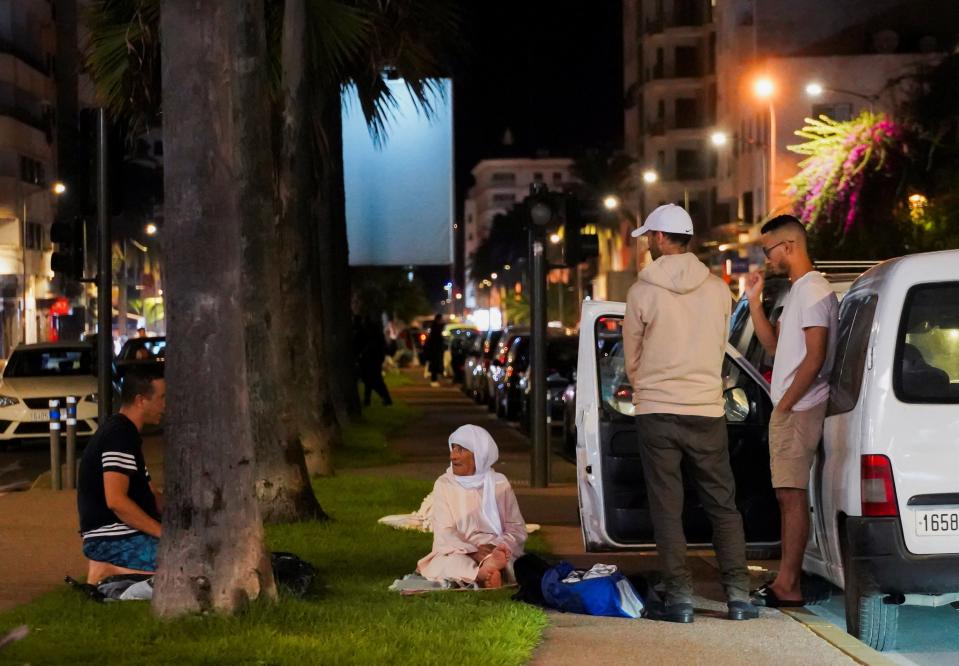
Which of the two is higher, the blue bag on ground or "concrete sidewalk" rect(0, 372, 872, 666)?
the blue bag on ground

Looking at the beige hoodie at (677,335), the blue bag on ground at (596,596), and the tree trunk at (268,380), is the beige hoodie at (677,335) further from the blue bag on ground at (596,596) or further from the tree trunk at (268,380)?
the tree trunk at (268,380)

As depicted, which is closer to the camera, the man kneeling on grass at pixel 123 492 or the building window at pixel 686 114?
the man kneeling on grass at pixel 123 492

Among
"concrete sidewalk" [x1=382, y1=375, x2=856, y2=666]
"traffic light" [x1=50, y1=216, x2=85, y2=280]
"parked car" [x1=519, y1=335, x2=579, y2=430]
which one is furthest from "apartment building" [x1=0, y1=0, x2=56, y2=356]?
"concrete sidewalk" [x1=382, y1=375, x2=856, y2=666]

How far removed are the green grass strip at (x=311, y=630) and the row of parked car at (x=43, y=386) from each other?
14.1 m

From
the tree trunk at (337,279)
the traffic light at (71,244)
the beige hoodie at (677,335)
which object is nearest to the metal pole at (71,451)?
the traffic light at (71,244)

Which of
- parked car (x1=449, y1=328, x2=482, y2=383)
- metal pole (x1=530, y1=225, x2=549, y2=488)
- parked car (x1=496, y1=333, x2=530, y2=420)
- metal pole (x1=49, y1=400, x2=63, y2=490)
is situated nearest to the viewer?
metal pole (x1=49, y1=400, x2=63, y2=490)

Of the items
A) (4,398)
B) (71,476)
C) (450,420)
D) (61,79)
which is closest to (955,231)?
(450,420)

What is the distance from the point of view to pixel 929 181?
49375 mm

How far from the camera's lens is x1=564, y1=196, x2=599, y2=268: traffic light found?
17.8 m

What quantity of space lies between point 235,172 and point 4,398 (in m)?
17.4

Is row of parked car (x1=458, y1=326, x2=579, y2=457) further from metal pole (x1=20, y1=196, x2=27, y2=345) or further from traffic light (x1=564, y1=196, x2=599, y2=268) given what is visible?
metal pole (x1=20, y1=196, x2=27, y2=345)

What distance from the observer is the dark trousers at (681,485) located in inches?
350

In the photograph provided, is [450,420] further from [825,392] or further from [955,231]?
[825,392]

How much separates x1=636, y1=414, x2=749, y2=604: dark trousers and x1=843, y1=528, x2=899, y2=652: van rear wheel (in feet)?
2.19
